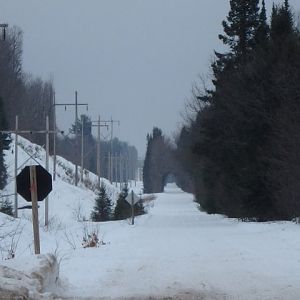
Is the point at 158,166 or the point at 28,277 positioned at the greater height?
the point at 158,166

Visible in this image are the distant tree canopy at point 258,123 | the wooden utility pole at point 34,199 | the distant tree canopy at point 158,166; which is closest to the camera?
the wooden utility pole at point 34,199

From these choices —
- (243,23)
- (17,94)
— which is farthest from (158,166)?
(243,23)

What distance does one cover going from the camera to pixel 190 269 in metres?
14.5

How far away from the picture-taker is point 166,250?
2003 centimetres

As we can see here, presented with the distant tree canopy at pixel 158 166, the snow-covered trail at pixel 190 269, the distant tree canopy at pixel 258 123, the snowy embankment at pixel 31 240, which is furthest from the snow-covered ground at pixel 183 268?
the distant tree canopy at pixel 158 166

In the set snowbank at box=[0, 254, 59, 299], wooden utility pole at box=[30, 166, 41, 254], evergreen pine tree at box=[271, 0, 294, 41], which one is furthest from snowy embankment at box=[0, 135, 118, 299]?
evergreen pine tree at box=[271, 0, 294, 41]

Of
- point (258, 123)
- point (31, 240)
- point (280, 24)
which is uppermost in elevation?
point (280, 24)

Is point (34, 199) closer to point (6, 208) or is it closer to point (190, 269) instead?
point (190, 269)

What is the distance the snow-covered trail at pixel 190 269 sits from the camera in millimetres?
11180

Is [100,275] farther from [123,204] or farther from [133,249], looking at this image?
[123,204]

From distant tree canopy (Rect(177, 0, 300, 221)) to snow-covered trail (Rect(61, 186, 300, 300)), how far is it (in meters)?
7.71

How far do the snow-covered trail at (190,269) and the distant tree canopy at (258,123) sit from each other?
25.3ft

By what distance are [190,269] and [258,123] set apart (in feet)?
69.2

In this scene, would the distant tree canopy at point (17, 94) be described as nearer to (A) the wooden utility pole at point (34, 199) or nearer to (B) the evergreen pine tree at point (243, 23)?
(B) the evergreen pine tree at point (243, 23)
